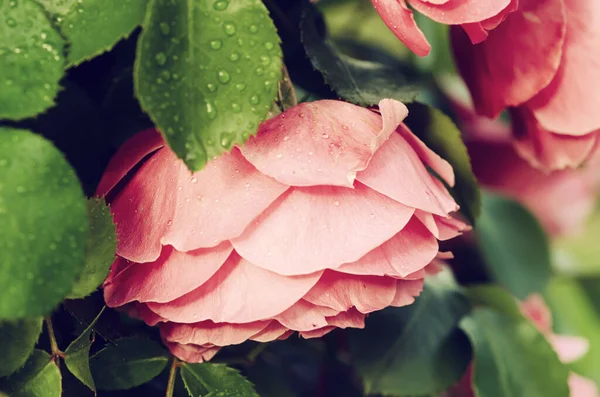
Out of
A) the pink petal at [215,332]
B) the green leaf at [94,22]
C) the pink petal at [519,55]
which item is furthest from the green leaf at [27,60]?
the pink petal at [519,55]

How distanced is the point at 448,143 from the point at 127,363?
0.66 ft

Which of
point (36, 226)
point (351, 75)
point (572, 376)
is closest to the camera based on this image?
point (36, 226)

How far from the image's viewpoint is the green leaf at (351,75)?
1.01 feet

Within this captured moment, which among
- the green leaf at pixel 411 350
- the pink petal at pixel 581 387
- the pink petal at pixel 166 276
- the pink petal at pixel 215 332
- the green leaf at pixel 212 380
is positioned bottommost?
the pink petal at pixel 581 387

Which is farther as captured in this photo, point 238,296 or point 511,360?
point 511,360

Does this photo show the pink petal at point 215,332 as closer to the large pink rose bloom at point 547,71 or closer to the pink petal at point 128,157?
the pink petal at point 128,157

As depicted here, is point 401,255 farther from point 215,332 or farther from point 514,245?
point 514,245

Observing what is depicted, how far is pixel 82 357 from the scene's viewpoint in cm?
26

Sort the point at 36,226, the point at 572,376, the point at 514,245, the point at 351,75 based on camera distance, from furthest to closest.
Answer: the point at 514,245, the point at 572,376, the point at 351,75, the point at 36,226

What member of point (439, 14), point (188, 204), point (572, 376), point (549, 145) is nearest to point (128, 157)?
point (188, 204)

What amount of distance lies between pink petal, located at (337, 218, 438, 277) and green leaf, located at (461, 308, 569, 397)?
154 millimetres

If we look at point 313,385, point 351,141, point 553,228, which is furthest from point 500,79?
point 553,228

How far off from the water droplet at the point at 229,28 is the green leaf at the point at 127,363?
0.48ft

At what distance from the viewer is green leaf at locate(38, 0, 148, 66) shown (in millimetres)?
243
